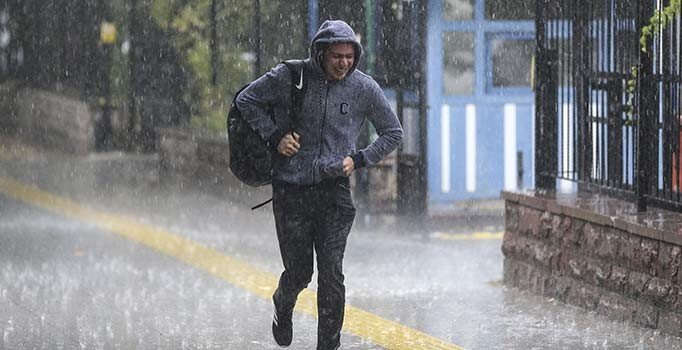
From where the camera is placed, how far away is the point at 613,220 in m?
10.5

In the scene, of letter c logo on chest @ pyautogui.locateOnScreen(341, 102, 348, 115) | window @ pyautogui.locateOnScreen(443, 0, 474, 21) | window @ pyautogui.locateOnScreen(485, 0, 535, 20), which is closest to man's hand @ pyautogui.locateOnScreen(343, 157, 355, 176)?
letter c logo on chest @ pyautogui.locateOnScreen(341, 102, 348, 115)

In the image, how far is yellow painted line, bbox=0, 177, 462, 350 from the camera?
9844 mm

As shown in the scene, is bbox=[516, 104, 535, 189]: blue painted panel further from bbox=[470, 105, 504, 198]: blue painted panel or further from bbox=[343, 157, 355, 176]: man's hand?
bbox=[343, 157, 355, 176]: man's hand

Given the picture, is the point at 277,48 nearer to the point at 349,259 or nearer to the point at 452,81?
the point at 452,81

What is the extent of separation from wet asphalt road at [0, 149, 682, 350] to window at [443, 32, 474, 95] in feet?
6.67

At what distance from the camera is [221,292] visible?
467 inches

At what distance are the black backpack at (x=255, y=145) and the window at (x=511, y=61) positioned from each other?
912 cm

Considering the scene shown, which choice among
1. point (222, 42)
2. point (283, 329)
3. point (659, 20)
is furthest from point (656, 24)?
point (222, 42)

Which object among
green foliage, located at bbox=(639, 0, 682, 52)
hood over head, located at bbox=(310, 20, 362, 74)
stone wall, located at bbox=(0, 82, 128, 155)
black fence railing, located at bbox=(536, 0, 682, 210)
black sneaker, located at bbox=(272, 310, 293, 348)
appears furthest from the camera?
stone wall, located at bbox=(0, 82, 128, 155)

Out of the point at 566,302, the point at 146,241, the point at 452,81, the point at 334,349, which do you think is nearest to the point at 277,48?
the point at 452,81

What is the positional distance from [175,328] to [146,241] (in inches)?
195

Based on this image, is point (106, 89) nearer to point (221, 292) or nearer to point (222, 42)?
point (222, 42)

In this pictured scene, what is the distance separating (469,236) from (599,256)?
5.02 meters

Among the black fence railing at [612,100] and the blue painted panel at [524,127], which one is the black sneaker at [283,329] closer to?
the black fence railing at [612,100]
